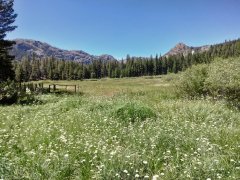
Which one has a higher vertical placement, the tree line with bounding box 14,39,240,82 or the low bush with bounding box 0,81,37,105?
the tree line with bounding box 14,39,240,82

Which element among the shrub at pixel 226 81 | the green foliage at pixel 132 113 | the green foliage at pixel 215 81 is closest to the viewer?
the green foliage at pixel 132 113

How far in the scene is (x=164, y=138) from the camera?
31.4 ft

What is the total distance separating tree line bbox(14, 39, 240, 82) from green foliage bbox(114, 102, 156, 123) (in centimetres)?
11301

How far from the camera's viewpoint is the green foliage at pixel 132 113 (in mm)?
13551

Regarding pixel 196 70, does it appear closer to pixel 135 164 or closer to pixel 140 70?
pixel 135 164

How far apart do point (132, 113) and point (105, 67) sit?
146 m

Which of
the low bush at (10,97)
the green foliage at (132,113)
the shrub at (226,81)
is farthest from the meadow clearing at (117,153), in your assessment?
the shrub at (226,81)

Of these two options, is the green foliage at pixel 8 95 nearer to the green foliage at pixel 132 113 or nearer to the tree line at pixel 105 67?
the green foliage at pixel 132 113

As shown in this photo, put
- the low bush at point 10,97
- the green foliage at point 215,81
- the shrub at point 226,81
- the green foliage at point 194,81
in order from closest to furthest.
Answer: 1. the shrub at point 226,81
2. the green foliage at point 215,81
3. the low bush at point 10,97
4. the green foliage at point 194,81

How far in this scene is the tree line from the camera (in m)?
129

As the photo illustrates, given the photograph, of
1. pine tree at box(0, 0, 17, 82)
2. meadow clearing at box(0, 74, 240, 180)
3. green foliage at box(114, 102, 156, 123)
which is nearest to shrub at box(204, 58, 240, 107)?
green foliage at box(114, 102, 156, 123)

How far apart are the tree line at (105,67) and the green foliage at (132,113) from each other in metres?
113

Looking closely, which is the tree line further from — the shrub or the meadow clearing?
the meadow clearing

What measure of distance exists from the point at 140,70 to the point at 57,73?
1781 inches
